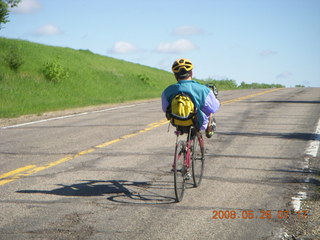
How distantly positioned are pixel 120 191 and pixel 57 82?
88.3ft

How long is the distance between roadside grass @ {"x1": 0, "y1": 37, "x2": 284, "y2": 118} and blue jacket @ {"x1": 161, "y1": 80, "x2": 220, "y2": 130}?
12.8 metres

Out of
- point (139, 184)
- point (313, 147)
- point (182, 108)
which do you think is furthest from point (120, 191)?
point (313, 147)

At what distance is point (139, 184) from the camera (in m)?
7.38

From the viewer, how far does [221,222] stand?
221 inches

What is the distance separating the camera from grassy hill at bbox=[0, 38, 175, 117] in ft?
80.1

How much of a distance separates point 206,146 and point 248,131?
2.71m

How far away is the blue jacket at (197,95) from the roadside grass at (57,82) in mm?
12788

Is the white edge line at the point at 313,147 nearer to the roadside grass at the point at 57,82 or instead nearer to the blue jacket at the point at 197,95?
the blue jacket at the point at 197,95

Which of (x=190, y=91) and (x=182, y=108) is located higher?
(x=190, y=91)

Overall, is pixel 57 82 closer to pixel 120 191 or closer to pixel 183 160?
pixel 120 191

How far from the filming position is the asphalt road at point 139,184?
5.43 metres

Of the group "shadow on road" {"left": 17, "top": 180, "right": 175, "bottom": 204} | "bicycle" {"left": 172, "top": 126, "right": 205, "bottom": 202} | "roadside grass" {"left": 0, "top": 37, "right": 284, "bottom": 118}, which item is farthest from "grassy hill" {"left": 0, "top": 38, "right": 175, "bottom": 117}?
"bicycle" {"left": 172, "top": 126, "right": 205, "bottom": 202}

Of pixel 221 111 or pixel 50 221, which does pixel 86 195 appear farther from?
pixel 221 111

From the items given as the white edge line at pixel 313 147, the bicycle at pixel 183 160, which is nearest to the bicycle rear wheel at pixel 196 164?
the bicycle at pixel 183 160
